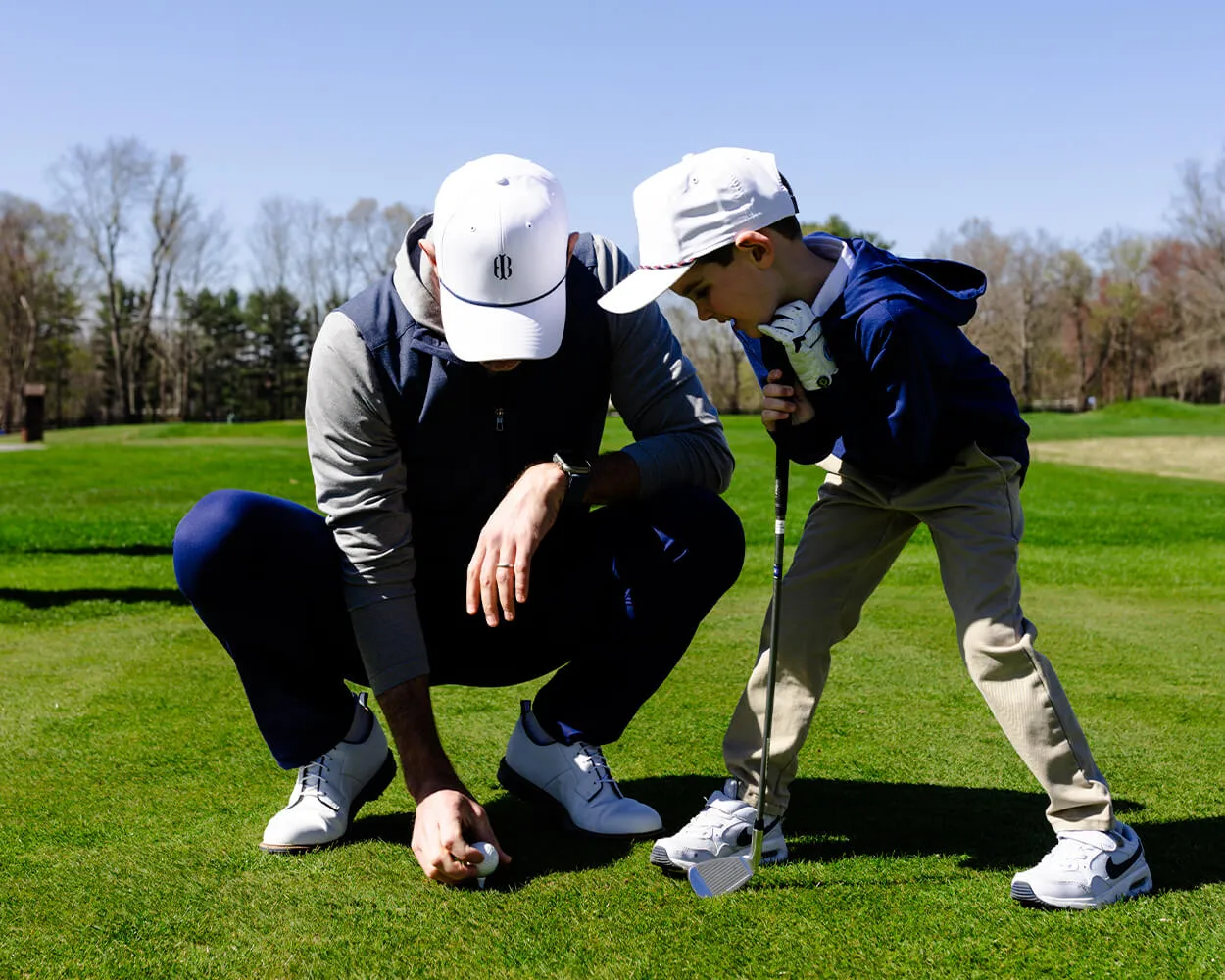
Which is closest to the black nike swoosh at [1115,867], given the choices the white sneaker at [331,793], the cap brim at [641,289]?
the cap brim at [641,289]

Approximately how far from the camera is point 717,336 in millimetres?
58750

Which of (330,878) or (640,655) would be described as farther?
(640,655)

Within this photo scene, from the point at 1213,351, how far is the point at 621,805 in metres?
58.9

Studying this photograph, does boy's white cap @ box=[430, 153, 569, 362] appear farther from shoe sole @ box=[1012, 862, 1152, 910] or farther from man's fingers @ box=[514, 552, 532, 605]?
shoe sole @ box=[1012, 862, 1152, 910]

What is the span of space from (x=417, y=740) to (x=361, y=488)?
521 millimetres

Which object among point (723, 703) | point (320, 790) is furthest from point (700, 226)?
point (723, 703)

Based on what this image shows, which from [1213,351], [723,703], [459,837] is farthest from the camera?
[1213,351]

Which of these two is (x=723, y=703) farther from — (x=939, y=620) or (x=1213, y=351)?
(x=1213, y=351)

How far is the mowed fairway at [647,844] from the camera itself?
1.89 m

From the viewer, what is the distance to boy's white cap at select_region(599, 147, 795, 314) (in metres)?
2.27

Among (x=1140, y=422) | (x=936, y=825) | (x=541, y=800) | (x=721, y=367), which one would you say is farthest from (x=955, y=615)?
(x=721, y=367)

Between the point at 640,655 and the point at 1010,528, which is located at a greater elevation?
the point at 1010,528

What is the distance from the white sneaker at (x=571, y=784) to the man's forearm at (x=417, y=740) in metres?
0.29

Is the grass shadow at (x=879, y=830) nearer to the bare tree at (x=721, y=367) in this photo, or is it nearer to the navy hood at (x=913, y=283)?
the navy hood at (x=913, y=283)
